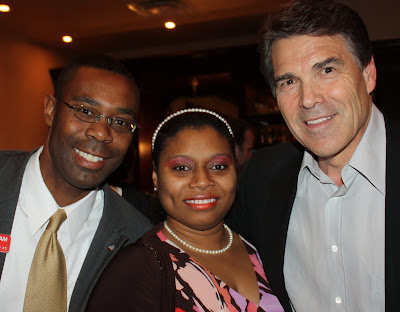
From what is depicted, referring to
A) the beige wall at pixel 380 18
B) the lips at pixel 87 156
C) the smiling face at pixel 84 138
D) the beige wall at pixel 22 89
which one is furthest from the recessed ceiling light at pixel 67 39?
the lips at pixel 87 156

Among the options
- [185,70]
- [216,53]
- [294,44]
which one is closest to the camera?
[294,44]

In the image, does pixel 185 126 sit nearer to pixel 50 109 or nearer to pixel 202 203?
pixel 202 203

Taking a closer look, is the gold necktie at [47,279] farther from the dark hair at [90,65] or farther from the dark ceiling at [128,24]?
the dark ceiling at [128,24]

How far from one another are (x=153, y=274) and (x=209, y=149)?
0.61 m

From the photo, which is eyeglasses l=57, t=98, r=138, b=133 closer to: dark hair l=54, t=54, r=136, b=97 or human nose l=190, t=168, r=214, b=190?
dark hair l=54, t=54, r=136, b=97

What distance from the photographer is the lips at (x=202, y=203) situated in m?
1.81

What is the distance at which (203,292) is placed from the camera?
1.59m

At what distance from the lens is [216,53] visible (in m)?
5.93

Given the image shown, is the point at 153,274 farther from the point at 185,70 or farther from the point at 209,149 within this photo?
the point at 185,70

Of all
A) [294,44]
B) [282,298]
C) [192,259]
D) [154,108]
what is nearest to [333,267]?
[282,298]

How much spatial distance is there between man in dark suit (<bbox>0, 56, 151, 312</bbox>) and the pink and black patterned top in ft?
1.34

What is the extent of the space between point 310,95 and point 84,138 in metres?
1.09

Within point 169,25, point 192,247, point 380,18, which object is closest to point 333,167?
point 192,247

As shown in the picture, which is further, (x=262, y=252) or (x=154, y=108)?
(x=154, y=108)
